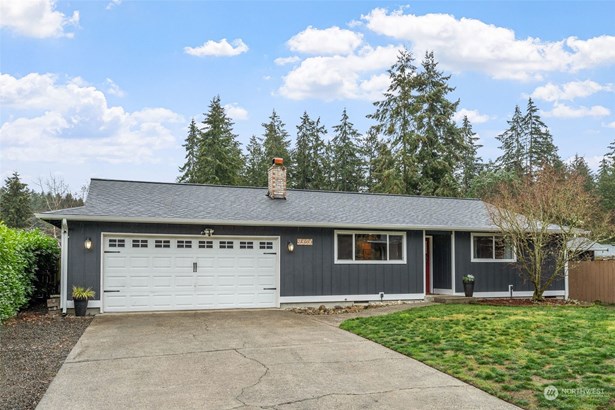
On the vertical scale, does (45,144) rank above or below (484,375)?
above

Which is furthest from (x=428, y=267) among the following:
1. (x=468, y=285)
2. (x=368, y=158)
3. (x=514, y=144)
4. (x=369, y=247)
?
(x=514, y=144)

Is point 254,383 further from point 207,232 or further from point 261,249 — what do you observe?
point 261,249

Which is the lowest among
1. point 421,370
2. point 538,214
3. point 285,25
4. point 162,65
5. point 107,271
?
point 421,370

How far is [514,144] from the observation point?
143 feet

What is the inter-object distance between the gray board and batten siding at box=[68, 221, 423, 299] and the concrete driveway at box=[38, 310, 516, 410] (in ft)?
8.82

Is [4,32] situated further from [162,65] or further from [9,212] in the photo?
[9,212]

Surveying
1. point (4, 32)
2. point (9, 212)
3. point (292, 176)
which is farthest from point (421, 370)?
point (9, 212)

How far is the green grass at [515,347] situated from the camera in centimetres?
514

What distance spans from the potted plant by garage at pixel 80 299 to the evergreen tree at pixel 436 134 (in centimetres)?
2485

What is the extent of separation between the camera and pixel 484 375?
5.66 metres

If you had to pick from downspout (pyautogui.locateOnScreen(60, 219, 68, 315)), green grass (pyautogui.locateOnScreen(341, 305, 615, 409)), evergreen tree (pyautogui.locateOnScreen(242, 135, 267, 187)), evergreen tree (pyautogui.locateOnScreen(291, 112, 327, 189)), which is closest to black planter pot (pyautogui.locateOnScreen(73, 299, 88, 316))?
downspout (pyautogui.locateOnScreen(60, 219, 68, 315))

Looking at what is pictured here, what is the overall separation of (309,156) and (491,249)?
26.4 meters

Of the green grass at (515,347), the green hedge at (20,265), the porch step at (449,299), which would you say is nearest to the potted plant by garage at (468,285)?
the porch step at (449,299)

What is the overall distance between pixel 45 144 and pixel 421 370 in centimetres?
2122
